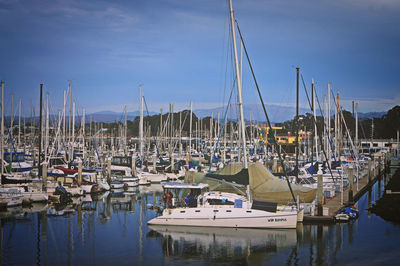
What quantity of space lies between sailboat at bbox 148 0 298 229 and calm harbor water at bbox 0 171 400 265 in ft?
1.63

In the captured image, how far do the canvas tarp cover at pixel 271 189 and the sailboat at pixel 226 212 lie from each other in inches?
105

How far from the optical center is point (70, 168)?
51.9 meters

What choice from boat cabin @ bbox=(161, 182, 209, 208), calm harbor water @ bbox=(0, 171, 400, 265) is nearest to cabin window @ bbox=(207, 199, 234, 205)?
boat cabin @ bbox=(161, 182, 209, 208)

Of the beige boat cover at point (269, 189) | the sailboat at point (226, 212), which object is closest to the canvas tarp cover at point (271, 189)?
the beige boat cover at point (269, 189)

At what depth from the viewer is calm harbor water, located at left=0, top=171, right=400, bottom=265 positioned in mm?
22562

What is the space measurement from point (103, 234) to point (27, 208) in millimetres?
→ 10836

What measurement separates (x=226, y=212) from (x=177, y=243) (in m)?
3.90

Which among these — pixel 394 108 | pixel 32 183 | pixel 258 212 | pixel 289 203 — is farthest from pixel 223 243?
pixel 394 108

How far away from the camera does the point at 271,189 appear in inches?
1227

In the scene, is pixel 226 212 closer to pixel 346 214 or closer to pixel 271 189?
pixel 271 189

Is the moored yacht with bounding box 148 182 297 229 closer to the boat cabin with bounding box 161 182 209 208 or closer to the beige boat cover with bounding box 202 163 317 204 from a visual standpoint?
the boat cabin with bounding box 161 182 209 208

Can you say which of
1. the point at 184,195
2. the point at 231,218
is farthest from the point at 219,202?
the point at 184,195

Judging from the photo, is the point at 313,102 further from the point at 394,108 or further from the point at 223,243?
the point at 394,108

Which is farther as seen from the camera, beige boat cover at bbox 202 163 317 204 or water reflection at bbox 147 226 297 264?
beige boat cover at bbox 202 163 317 204
